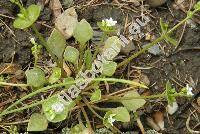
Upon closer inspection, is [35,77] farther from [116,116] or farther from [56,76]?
[116,116]

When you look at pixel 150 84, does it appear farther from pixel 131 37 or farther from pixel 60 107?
pixel 60 107

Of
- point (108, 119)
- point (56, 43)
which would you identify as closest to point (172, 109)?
point (108, 119)

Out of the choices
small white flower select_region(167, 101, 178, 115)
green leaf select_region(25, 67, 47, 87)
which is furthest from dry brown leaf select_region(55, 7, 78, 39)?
small white flower select_region(167, 101, 178, 115)

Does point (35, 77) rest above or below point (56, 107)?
above

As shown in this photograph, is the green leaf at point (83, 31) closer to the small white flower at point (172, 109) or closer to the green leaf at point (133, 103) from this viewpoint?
the green leaf at point (133, 103)

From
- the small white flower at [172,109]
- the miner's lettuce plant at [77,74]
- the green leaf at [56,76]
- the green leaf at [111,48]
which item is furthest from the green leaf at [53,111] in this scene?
the small white flower at [172,109]

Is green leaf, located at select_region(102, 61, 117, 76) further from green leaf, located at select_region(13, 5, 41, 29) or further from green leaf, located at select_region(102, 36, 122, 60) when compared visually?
green leaf, located at select_region(13, 5, 41, 29)
